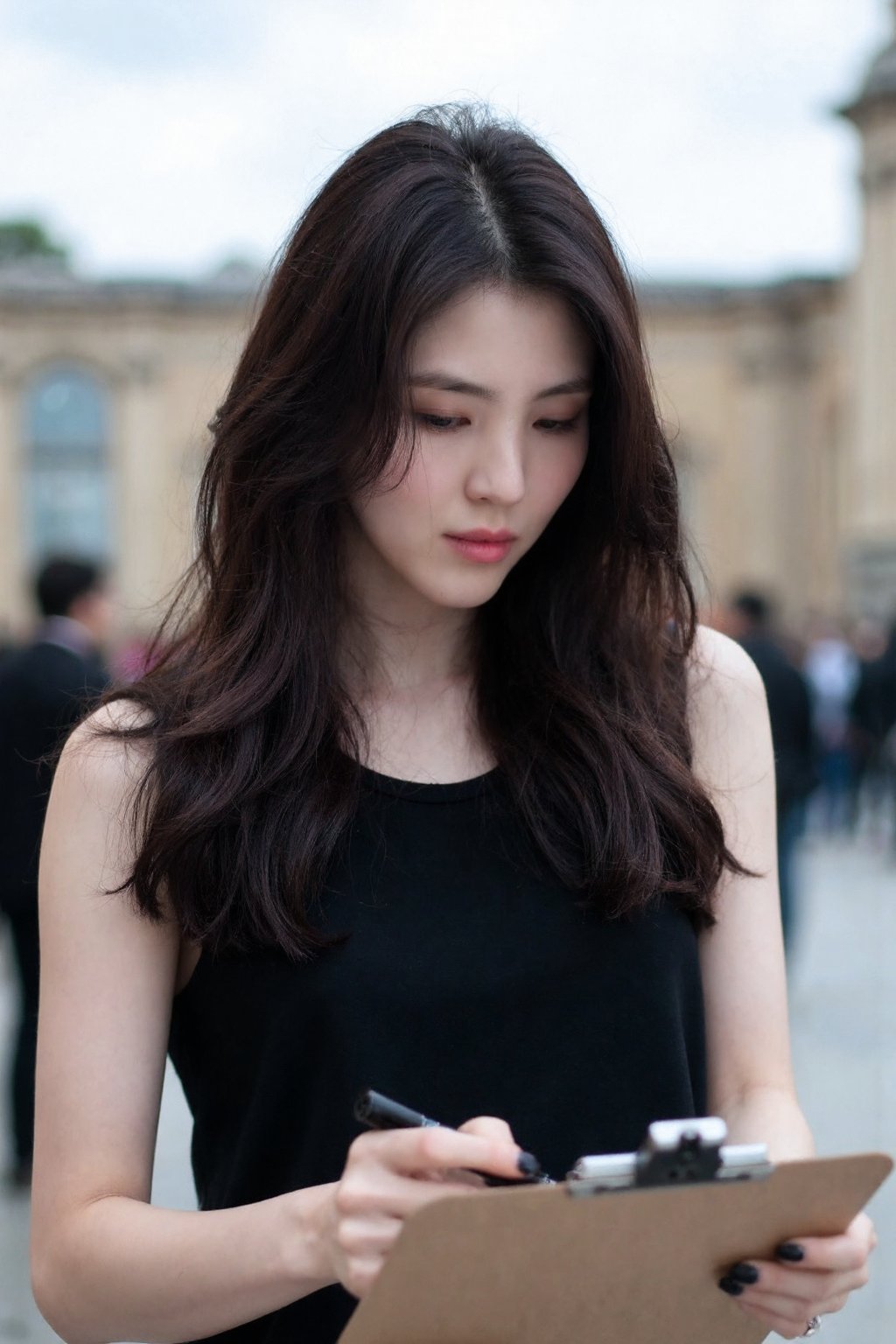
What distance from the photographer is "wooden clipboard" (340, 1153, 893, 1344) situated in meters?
1.12

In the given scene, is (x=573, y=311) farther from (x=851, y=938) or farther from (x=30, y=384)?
(x=30, y=384)

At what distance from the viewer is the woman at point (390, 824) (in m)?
1.49

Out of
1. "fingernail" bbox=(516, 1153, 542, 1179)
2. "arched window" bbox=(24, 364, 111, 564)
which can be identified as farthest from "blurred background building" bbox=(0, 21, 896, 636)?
"fingernail" bbox=(516, 1153, 542, 1179)

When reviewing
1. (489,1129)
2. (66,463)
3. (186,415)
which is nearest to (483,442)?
(489,1129)

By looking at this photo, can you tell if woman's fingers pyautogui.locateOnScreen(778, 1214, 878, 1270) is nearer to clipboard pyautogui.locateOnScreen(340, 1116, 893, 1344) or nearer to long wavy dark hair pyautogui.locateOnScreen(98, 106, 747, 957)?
clipboard pyautogui.locateOnScreen(340, 1116, 893, 1344)

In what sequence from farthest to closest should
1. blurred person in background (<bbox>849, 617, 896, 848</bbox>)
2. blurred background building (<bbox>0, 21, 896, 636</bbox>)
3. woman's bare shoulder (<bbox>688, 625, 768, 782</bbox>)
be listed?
1. blurred background building (<bbox>0, 21, 896, 636</bbox>)
2. blurred person in background (<bbox>849, 617, 896, 848</bbox>)
3. woman's bare shoulder (<bbox>688, 625, 768, 782</bbox>)

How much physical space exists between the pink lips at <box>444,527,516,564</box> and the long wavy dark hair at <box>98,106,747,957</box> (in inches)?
3.9

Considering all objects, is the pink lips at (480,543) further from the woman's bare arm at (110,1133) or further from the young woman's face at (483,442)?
the woman's bare arm at (110,1133)

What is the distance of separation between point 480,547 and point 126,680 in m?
0.40

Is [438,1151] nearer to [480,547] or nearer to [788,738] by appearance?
[480,547]

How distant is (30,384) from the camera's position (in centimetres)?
2639

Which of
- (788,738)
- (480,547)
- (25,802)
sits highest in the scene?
(480,547)

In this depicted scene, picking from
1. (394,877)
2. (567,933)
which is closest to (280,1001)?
(394,877)

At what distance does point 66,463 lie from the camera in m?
26.7
